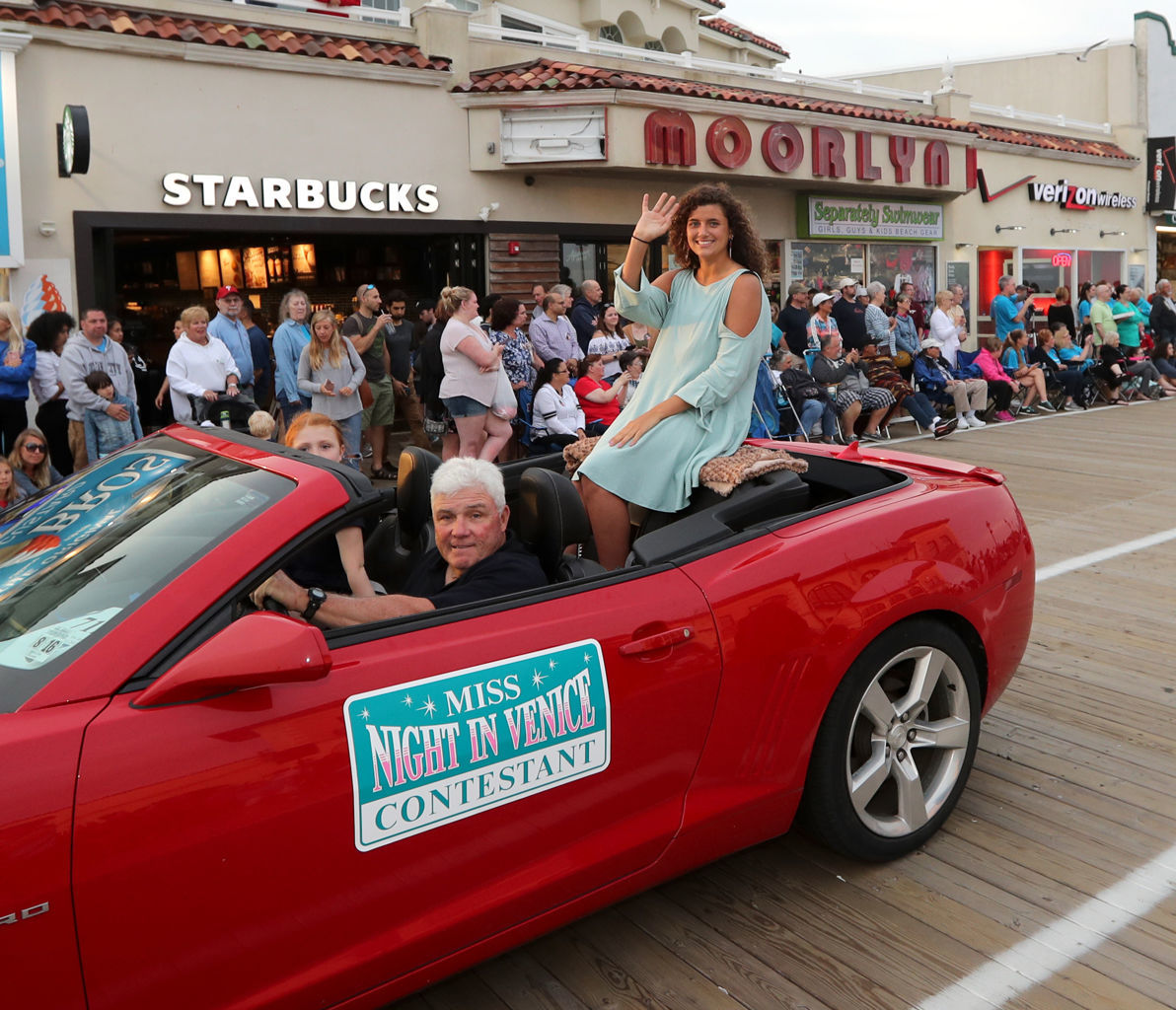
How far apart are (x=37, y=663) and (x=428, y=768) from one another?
78 cm

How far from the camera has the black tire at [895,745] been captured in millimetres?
3145

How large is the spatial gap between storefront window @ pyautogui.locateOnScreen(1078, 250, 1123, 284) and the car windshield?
25.5 metres

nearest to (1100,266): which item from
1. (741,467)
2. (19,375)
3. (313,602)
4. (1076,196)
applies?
(1076,196)

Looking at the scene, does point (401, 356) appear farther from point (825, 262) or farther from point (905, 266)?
point (905, 266)

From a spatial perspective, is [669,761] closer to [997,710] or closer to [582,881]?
[582,881]

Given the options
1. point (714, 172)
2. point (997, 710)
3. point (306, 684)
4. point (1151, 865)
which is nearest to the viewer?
point (306, 684)

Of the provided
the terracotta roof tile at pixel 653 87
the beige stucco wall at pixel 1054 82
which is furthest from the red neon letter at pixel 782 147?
the beige stucco wall at pixel 1054 82

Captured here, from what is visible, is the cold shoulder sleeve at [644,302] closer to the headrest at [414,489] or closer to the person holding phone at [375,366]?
the headrest at [414,489]

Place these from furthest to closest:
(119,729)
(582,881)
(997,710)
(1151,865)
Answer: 1. (997,710)
2. (1151,865)
3. (582,881)
4. (119,729)

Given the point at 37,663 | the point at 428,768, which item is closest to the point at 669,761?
the point at 428,768

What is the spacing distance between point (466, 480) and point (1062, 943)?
1991mm

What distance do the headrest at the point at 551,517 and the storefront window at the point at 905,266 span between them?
17.5 meters

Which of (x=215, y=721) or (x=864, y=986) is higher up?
(x=215, y=721)

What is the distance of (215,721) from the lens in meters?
2.15
